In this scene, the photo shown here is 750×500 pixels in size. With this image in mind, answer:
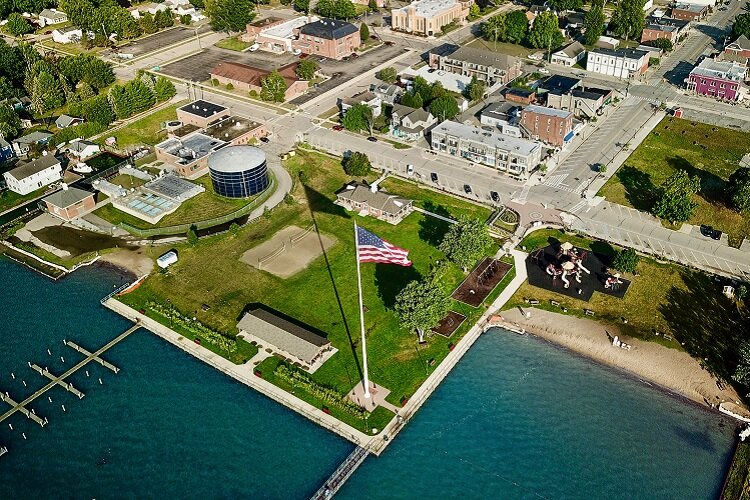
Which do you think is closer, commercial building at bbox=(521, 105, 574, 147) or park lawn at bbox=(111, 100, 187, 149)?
commercial building at bbox=(521, 105, 574, 147)

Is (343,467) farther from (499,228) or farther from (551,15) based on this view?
(551,15)

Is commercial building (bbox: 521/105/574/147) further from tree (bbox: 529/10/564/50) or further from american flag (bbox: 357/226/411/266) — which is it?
american flag (bbox: 357/226/411/266)

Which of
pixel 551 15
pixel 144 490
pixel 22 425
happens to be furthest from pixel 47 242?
pixel 551 15

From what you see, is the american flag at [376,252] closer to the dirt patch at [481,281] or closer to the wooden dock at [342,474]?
the dirt patch at [481,281]

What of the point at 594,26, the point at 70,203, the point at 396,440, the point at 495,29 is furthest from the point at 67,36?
the point at 396,440

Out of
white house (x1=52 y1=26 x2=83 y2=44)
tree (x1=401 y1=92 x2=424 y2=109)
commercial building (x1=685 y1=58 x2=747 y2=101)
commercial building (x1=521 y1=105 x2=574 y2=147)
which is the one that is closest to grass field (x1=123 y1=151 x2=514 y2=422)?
tree (x1=401 y1=92 x2=424 y2=109)

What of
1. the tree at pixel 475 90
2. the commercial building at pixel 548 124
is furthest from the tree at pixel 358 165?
the tree at pixel 475 90
